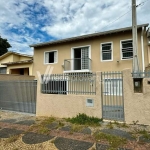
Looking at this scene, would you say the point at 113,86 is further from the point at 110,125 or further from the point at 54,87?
the point at 54,87

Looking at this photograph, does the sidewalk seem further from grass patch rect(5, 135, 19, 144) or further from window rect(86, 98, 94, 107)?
window rect(86, 98, 94, 107)

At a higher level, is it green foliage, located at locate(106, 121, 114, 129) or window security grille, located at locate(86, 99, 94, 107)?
window security grille, located at locate(86, 99, 94, 107)

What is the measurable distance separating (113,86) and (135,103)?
123cm

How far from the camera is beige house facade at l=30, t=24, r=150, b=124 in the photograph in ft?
20.2

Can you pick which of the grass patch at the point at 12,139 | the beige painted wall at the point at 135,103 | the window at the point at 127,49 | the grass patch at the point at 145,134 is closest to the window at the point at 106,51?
the window at the point at 127,49

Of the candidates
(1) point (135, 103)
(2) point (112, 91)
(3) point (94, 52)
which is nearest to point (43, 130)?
(2) point (112, 91)

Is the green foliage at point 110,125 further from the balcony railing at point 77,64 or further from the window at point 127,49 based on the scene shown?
the window at point 127,49

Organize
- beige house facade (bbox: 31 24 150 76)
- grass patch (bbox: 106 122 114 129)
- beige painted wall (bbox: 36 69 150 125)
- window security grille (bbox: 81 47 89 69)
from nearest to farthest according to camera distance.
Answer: grass patch (bbox: 106 122 114 129) → beige painted wall (bbox: 36 69 150 125) → beige house facade (bbox: 31 24 150 76) → window security grille (bbox: 81 47 89 69)

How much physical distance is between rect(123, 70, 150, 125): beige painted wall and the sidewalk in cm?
37

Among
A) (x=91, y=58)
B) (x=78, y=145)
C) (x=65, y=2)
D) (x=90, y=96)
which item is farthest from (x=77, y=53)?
(x=78, y=145)

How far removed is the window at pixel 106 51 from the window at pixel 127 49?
113 cm

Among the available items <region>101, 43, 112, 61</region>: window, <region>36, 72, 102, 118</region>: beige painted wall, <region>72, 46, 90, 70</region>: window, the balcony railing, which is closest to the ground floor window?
<region>36, 72, 102, 118</region>: beige painted wall

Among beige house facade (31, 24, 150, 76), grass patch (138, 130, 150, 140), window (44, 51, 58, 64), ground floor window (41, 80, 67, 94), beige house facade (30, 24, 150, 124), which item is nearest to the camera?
grass patch (138, 130, 150, 140)

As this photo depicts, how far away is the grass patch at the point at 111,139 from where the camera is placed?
4.19 m
